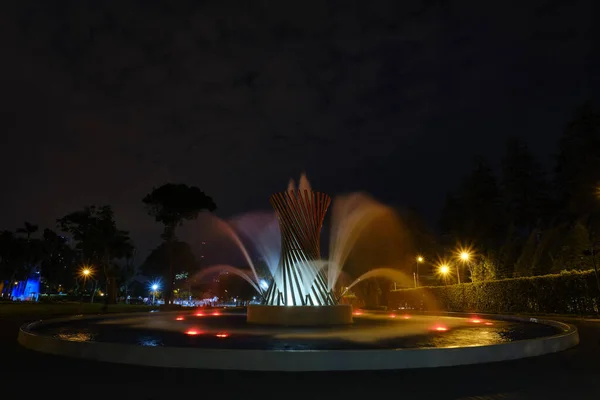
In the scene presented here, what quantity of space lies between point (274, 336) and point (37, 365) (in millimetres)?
5521

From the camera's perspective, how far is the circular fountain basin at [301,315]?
49.1 feet

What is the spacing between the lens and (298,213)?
668 inches

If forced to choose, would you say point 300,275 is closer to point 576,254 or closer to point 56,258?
point 576,254

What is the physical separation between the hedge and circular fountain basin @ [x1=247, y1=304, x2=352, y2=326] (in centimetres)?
1385

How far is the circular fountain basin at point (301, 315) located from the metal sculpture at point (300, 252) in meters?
0.86

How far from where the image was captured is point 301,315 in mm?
14969

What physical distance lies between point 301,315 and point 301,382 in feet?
28.3

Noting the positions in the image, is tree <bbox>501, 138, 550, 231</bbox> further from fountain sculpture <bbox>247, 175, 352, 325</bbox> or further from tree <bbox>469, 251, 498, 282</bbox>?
fountain sculpture <bbox>247, 175, 352, 325</bbox>

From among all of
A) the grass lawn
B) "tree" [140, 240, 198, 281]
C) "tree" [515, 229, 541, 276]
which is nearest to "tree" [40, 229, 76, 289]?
"tree" [140, 240, 198, 281]

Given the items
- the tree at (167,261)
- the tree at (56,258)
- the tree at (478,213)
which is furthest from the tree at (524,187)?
→ the tree at (56,258)

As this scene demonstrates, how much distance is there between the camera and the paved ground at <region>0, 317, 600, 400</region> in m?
5.71

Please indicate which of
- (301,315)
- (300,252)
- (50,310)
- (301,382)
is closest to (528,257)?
(300,252)

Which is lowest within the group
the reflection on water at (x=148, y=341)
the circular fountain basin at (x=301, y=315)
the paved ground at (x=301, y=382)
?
the paved ground at (x=301, y=382)

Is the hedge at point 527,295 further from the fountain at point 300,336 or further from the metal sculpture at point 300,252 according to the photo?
the metal sculpture at point 300,252
